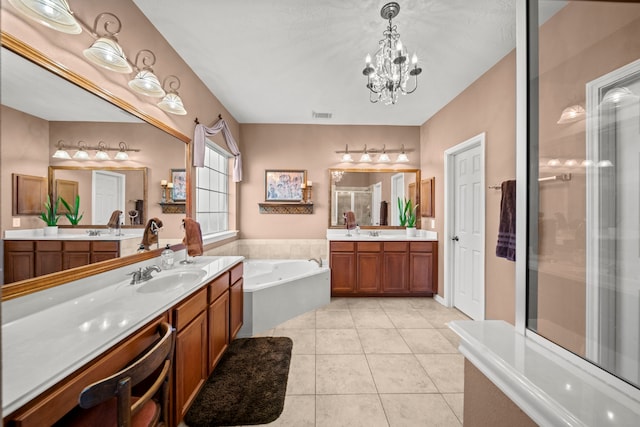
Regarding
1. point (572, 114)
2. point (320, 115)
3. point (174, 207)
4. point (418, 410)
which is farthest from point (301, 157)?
point (572, 114)

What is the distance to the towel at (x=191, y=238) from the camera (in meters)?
2.52

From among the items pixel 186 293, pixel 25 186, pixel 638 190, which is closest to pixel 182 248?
pixel 186 293

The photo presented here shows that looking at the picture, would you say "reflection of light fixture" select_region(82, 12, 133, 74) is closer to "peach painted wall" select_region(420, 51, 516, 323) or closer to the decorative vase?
the decorative vase

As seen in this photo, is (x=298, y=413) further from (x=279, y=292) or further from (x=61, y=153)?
(x=61, y=153)

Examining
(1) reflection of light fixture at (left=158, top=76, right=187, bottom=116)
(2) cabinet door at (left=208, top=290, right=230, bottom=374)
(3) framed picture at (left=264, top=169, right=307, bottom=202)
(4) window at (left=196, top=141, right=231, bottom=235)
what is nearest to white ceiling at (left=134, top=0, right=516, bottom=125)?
(1) reflection of light fixture at (left=158, top=76, right=187, bottom=116)

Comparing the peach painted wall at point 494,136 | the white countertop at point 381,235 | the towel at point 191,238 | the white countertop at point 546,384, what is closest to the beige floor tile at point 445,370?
the peach painted wall at point 494,136

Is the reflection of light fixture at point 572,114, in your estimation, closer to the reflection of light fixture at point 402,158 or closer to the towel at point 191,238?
the towel at point 191,238

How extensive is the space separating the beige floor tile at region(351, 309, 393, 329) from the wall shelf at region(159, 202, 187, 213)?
80.5 inches

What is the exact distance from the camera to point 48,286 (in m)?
1.43

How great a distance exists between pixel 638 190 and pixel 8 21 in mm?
2415

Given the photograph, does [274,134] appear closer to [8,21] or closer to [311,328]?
[311,328]

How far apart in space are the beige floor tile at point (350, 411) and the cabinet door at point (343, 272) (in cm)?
192

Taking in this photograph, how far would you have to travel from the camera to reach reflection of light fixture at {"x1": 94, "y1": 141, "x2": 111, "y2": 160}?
1.75 m

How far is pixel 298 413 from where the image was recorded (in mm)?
1841
